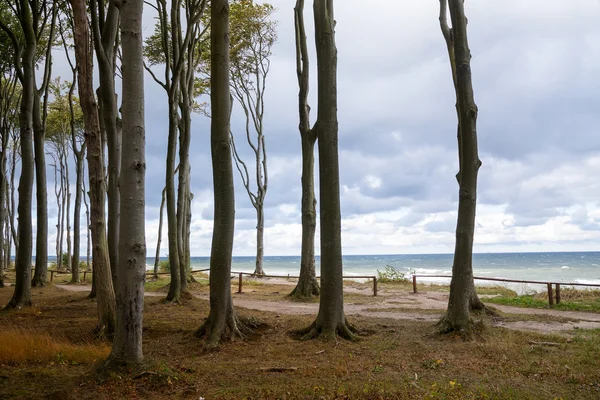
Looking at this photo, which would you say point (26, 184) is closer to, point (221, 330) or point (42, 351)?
point (42, 351)

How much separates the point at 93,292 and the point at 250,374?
10433 millimetres

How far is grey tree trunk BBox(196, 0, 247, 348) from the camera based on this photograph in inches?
312

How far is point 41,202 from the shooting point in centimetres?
1496

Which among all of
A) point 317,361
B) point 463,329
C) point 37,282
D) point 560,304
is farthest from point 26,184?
point 560,304

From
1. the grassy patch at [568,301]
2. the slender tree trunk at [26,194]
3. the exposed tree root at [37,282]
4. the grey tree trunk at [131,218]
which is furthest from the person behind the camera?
the exposed tree root at [37,282]

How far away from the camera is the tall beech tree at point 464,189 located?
8.51 m

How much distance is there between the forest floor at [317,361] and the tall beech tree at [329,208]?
0.49 meters

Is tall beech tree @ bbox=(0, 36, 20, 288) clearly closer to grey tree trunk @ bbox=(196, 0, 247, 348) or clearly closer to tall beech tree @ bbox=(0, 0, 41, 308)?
tall beech tree @ bbox=(0, 0, 41, 308)

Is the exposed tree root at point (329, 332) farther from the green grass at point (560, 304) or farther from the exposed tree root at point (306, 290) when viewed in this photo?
the green grass at point (560, 304)

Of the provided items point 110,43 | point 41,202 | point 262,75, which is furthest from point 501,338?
point 262,75

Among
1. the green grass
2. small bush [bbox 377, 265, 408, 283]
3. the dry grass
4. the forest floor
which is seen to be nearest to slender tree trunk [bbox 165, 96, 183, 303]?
the forest floor

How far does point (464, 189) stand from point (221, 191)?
498 cm

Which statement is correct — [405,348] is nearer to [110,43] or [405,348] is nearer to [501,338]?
[501,338]

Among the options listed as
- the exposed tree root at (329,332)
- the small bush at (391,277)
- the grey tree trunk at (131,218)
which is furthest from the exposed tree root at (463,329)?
the small bush at (391,277)
